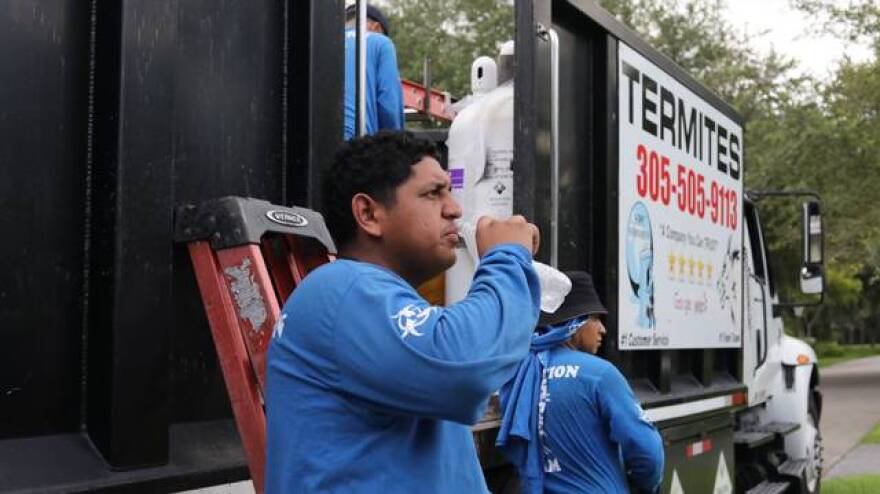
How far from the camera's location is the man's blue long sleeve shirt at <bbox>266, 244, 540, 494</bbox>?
1.83m

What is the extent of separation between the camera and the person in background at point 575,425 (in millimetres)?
3723

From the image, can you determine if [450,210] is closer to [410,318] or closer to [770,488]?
[410,318]

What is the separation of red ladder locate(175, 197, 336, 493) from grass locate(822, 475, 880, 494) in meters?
8.61

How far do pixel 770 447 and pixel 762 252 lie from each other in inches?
56.7

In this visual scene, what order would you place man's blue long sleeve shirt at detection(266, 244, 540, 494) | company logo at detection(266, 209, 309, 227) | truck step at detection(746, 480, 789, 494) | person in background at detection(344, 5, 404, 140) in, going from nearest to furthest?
man's blue long sleeve shirt at detection(266, 244, 540, 494) → company logo at detection(266, 209, 309, 227) → person in background at detection(344, 5, 404, 140) → truck step at detection(746, 480, 789, 494)

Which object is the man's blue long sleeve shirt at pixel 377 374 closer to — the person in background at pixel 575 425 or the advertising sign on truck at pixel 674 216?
the person in background at pixel 575 425

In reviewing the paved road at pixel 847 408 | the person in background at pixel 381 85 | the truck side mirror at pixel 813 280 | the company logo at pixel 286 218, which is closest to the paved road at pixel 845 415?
the paved road at pixel 847 408

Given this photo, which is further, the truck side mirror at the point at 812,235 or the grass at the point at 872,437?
the grass at the point at 872,437

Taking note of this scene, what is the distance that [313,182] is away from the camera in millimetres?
2809

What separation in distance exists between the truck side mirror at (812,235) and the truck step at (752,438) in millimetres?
1226

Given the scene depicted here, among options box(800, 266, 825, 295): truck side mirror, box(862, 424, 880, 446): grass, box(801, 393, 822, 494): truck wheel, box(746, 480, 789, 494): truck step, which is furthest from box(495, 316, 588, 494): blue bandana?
box(862, 424, 880, 446): grass

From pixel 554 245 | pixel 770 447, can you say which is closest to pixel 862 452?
pixel 770 447

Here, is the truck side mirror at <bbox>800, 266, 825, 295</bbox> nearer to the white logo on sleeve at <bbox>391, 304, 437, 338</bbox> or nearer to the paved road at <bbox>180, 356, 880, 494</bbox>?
the paved road at <bbox>180, 356, 880, 494</bbox>

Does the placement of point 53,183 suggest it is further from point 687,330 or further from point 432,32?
point 432,32
